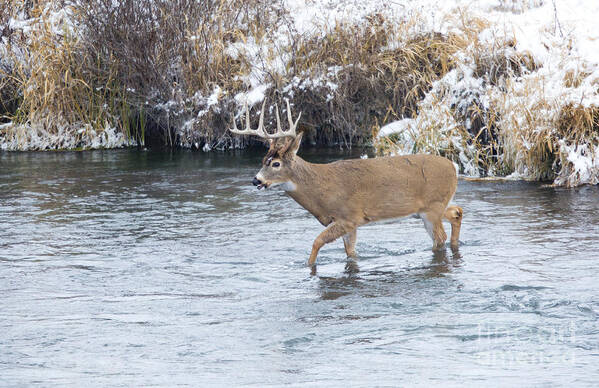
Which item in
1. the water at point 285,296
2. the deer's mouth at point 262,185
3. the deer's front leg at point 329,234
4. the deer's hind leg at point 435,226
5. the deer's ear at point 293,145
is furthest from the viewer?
the deer's hind leg at point 435,226

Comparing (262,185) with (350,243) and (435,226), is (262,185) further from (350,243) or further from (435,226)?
(435,226)

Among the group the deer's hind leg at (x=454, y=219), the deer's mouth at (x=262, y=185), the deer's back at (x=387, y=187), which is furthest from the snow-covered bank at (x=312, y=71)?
the deer's mouth at (x=262, y=185)

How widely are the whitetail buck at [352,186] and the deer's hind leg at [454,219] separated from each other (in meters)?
0.14

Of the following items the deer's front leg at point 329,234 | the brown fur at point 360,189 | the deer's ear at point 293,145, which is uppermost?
the deer's ear at point 293,145

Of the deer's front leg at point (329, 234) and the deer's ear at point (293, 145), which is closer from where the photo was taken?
the deer's front leg at point (329, 234)

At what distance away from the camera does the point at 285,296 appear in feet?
23.0

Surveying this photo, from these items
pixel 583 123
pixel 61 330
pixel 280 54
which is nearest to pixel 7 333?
pixel 61 330

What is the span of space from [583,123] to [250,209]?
4.44 metres

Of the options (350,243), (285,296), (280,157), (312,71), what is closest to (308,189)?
(280,157)

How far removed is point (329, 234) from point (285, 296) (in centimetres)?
115

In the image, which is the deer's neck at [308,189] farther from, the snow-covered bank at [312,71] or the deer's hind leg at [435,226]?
the snow-covered bank at [312,71]

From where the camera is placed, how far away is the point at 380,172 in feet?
27.5

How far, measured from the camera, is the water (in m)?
5.36

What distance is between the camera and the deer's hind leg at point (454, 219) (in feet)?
28.5
